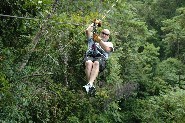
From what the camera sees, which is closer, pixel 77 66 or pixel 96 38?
pixel 96 38

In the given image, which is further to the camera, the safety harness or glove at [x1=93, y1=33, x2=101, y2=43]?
the safety harness

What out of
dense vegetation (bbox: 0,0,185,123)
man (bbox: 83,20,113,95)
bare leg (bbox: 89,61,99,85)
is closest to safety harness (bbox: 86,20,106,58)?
man (bbox: 83,20,113,95)

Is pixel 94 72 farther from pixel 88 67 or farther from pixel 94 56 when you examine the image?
pixel 94 56

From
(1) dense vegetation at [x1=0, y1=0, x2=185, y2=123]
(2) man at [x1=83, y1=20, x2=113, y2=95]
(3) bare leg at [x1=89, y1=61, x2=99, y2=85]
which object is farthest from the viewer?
(1) dense vegetation at [x1=0, y1=0, x2=185, y2=123]

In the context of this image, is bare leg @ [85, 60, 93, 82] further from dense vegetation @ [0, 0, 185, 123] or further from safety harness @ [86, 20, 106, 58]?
dense vegetation @ [0, 0, 185, 123]

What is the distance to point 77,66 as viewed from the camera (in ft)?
45.2

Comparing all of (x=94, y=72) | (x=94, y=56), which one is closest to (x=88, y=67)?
(x=94, y=72)

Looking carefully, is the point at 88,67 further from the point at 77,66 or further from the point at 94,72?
the point at 77,66

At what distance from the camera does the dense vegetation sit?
7.36 meters

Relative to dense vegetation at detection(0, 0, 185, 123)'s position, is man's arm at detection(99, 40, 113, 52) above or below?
above

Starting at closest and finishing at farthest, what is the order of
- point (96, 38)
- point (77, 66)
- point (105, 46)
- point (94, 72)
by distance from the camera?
1. point (96, 38)
2. point (105, 46)
3. point (94, 72)
4. point (77, 66)

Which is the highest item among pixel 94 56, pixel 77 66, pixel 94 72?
pixel 94 56

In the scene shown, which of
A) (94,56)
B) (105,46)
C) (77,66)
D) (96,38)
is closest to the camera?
(96,38)

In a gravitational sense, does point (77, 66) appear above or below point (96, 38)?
below
